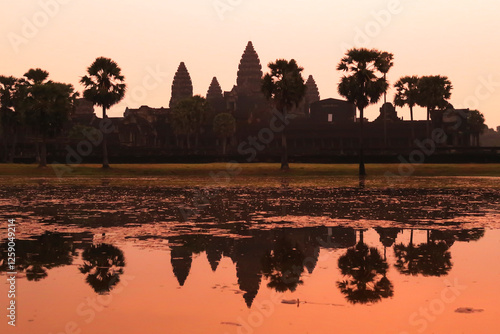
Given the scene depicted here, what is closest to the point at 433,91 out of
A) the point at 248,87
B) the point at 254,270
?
the point at 248,87

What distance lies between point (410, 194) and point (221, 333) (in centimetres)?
2685

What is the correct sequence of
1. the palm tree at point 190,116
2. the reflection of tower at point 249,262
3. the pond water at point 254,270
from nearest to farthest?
the pond water at point 254,270
the reflection of tower at point 249,262
the palm tree at point 190,116

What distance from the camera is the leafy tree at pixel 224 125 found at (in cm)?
11169

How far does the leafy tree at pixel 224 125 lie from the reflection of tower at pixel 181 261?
311 ft

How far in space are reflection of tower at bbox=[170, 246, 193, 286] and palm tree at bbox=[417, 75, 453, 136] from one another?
77.6 meters

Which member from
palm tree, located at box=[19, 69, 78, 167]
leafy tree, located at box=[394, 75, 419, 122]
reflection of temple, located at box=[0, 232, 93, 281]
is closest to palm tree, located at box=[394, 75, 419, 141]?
leafy tree, located at box=[394, 75, 419, 122]

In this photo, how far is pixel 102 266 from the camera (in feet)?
46.5

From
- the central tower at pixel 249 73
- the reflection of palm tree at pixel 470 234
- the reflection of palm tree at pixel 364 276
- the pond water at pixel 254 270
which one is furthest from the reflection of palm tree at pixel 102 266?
the central tower at pixel 249 73

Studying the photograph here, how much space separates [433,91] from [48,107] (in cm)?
4557

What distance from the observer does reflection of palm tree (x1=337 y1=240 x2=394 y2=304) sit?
1154cm

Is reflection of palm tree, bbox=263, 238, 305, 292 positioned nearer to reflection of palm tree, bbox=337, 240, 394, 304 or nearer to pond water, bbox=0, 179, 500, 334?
pond water, bbox=0, 179, 500, 334

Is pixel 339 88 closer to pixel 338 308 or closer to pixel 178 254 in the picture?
pixel 178 254

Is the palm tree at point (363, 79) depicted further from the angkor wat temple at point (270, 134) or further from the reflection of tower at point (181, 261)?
the reflection of tower at point (181, 261)

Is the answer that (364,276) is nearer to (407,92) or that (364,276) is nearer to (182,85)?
(407,92)
